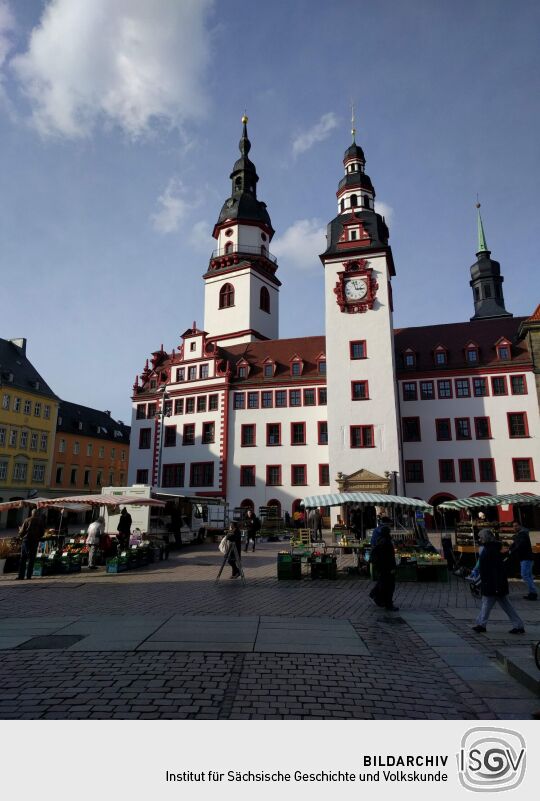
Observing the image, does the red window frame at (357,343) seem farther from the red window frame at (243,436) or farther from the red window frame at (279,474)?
the red window frame at (279,474)

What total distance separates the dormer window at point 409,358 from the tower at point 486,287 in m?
21.8

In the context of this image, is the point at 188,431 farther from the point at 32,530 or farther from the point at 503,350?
the point at 32,530

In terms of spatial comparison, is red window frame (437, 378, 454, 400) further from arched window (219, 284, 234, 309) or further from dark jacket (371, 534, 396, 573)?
dark jacket (371, 534, 396, 573)

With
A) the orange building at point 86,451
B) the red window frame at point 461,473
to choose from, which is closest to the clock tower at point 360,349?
the red window frame at point 461,473

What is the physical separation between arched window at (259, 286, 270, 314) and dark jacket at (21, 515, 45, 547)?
3984 cm

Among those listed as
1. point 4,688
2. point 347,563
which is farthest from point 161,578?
point 4,688

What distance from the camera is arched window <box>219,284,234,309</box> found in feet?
171

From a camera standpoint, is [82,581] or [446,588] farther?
[82,581]

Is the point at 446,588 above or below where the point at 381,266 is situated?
below

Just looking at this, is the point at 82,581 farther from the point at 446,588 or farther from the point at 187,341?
the point at 187,341

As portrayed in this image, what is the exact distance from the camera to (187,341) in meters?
47.4

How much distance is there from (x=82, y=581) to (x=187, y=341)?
34232 mm

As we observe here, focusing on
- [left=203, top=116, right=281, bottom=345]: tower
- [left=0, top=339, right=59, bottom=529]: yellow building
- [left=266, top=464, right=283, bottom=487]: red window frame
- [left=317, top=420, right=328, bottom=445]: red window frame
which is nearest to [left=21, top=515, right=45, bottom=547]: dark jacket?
[left=266, top=464, right=283, bottom=487]: red window frame
